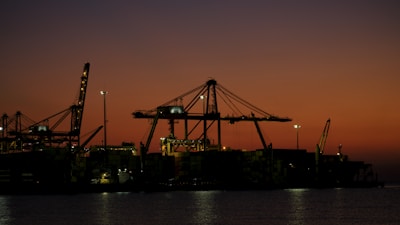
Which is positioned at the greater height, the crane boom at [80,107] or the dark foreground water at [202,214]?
the crane boom at [80,107]

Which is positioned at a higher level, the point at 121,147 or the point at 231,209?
the point at 121,147

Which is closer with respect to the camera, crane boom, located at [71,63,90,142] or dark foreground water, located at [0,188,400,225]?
dark foreground water, located at [0,188,400,225]

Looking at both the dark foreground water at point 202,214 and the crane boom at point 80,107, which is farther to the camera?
the crane boom at point 80,107

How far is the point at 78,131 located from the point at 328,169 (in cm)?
6026

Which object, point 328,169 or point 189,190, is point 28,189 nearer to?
point 189,190

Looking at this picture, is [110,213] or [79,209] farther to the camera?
[79,209]

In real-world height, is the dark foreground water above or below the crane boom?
below

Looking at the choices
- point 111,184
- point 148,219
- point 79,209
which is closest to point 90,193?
point 111,184

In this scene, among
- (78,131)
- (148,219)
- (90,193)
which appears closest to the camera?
(148,219)

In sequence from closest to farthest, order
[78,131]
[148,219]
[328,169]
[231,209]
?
[148,219] → [231,209] → [78,131] → [328,169]

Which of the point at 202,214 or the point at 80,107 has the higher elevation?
the point at 80,107

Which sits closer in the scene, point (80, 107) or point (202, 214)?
point (202, 214)

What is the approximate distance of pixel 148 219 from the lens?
80.0 meters

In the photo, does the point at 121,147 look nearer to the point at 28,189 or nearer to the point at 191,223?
the point at 28,189
